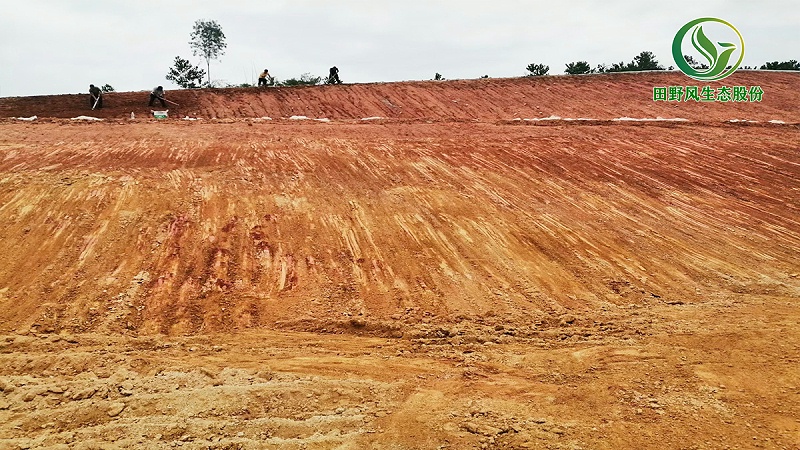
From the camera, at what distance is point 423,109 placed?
719 inches

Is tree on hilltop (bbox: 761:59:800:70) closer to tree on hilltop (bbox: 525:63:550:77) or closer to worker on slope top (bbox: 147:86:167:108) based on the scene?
tree on hilltop (bbox: 525:63:550:77)

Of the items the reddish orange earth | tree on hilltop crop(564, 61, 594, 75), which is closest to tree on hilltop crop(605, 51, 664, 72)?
tree on hilltop crop(564, 61, 594, 75)

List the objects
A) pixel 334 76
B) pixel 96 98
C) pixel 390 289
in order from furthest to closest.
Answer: pixel 334 76
pixel 96 98
pixel 390 289

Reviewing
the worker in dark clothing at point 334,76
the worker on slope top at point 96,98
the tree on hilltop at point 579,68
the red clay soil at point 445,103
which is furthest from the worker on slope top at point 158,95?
the tree on hilltop at point 579,68

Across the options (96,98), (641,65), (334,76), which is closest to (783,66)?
(641,65)

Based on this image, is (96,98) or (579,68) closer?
(96,98)

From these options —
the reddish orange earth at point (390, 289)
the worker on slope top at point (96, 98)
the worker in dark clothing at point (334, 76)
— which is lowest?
the reddish orange earth at point (390, 289)

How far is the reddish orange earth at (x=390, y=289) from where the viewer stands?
3.54 meters

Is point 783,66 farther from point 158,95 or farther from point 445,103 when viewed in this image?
point 158,95

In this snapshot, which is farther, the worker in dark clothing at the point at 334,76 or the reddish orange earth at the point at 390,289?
the worker in dark clothing at the point at 334,76

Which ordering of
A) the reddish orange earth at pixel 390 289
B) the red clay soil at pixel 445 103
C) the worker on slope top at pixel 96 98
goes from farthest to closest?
the red clay soil at pixel 445 103 → the worker on slope top at pixel 96 98 → the reddish orange earth at pixel 390 289

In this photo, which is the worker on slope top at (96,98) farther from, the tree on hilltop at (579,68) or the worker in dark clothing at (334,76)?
the tree on hilltop at (579,68)

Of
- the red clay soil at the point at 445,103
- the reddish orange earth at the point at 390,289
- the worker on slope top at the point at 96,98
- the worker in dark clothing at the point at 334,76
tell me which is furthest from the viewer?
the worker in dark clothing at the point at 334,76

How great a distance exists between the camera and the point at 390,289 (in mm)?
6109
